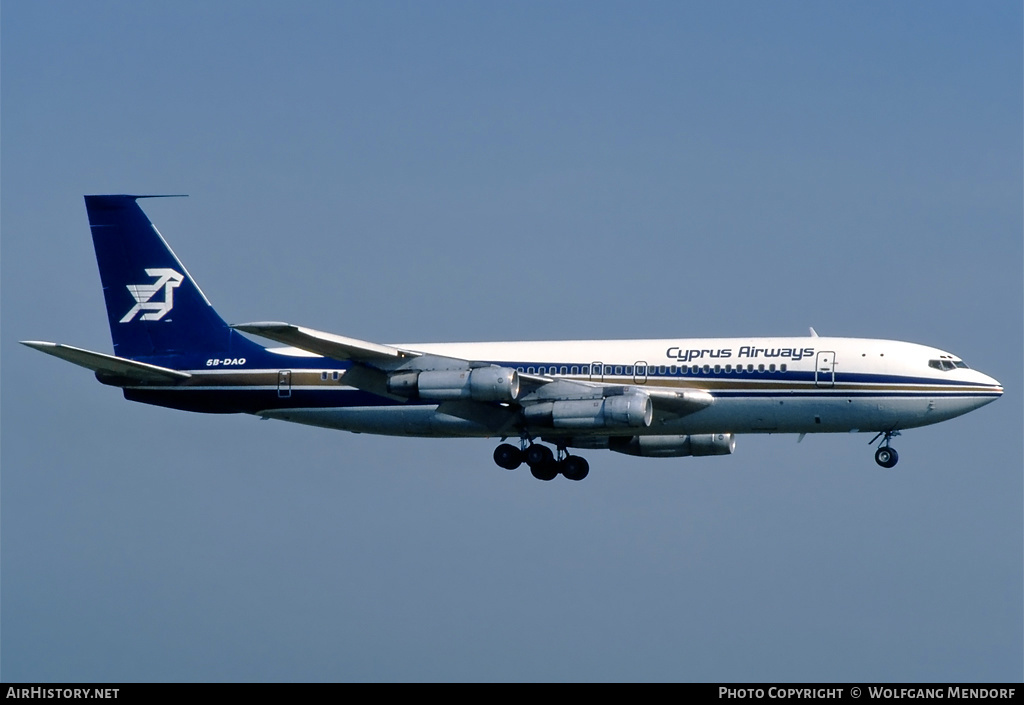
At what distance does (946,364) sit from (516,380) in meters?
16.0

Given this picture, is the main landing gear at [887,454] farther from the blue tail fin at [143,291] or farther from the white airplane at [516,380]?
the blue tail fin at [143,291]

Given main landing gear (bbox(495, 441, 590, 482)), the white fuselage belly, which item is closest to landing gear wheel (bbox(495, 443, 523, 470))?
main landing gear (bbox(495, 441, 590, 482))

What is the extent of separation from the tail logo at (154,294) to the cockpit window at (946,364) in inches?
1198

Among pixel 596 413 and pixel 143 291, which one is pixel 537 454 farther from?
pixel 143 291

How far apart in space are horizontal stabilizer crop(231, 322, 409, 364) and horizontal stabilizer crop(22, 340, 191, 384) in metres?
8.44

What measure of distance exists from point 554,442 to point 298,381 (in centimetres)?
1047

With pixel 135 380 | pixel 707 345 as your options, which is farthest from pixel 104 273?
pixel 707 345

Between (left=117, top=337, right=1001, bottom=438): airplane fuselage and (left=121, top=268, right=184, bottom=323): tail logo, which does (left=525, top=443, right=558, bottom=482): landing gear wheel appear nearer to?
(left=117, top=337, right=1001, bottom=438): airplane fuselage

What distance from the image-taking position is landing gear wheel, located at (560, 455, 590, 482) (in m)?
68.2

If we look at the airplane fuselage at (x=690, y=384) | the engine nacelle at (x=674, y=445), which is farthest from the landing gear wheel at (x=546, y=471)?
the engine nacelle at (x=674, y=445)

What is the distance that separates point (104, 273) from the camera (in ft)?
233

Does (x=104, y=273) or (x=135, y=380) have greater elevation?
(x=104, y=273)
